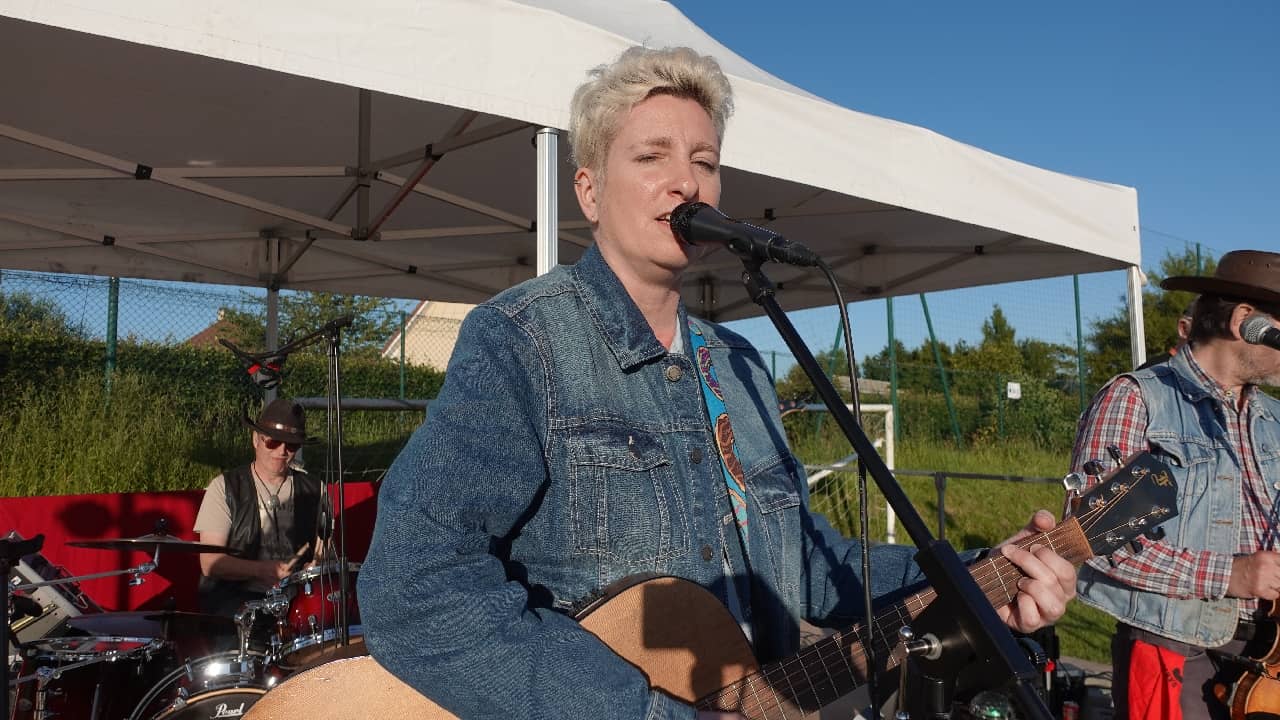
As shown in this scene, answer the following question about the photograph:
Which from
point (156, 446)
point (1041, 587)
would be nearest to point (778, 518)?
point (1041, 587)

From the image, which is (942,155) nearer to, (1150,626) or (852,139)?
(852,139)

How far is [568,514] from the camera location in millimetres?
1621

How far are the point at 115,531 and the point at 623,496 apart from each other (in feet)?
17.2

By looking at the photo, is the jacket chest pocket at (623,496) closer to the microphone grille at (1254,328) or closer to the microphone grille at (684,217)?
the microphone grille at (684,217)

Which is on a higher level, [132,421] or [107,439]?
[132,421]

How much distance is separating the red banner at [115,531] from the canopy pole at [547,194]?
3.24m

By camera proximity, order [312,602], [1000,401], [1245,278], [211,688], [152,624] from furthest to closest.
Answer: [1000,401]
[312,602]
[152,624]
[211,688]
[1245,278]

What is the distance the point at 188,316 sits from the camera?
10.2 metres

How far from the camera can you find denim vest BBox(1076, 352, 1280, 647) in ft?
9.78

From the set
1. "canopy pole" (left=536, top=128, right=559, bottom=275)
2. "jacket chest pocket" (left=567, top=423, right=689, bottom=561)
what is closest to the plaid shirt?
"jacket chest pocket" (left=567, top=423, right=689, bottom=561)

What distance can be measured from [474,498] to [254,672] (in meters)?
2.85

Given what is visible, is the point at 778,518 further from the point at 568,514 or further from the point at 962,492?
the point at 962,492

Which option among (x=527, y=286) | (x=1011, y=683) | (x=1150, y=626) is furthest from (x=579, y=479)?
(x=1150, y=626)

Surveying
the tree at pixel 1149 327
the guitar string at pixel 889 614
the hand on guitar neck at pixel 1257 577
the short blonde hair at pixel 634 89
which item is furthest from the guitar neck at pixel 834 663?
the tree at pixel 1149 327
